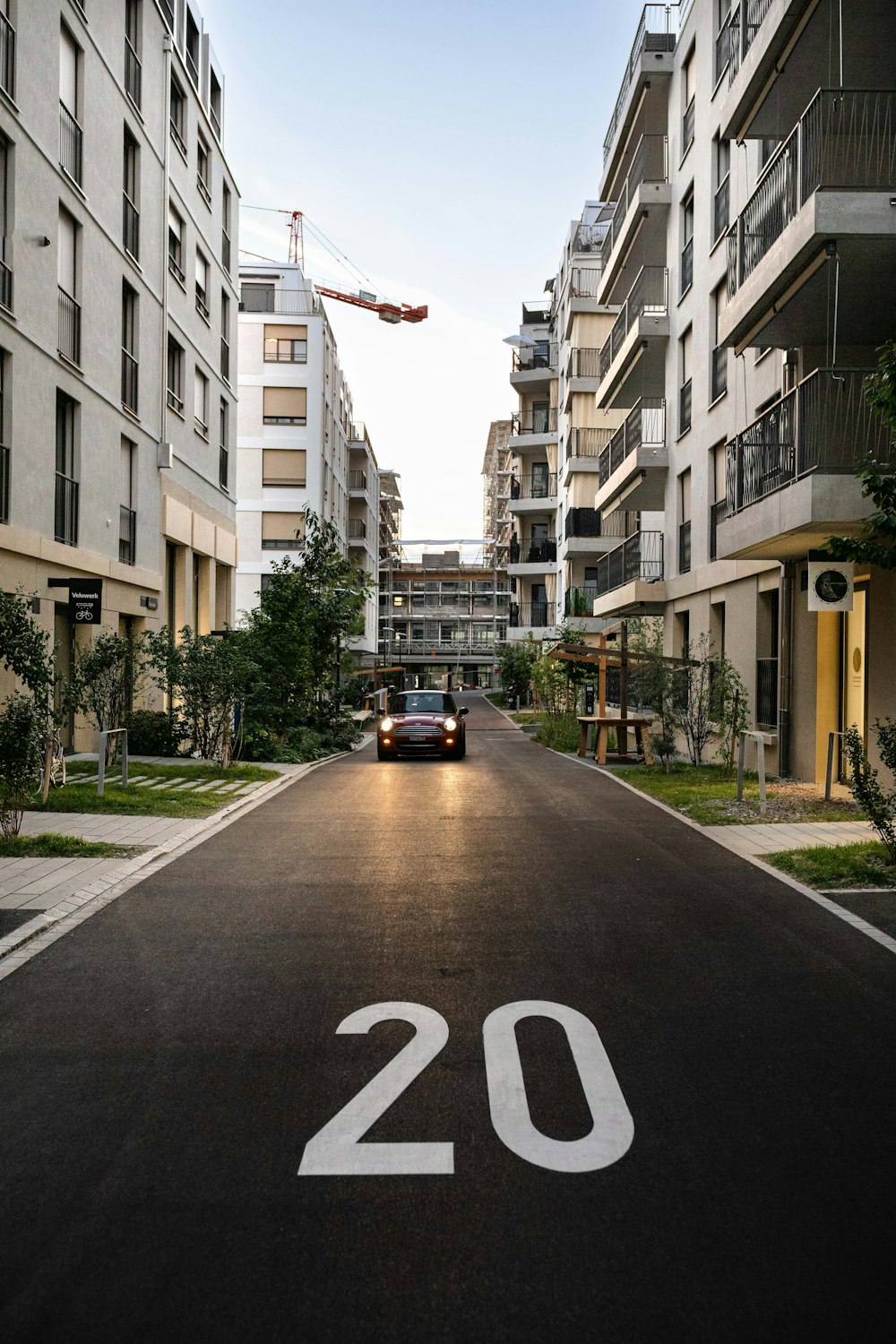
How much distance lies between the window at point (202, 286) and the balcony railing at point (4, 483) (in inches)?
553

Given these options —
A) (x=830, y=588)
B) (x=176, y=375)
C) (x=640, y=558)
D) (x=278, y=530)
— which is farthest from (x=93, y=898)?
(x=278, y=530)

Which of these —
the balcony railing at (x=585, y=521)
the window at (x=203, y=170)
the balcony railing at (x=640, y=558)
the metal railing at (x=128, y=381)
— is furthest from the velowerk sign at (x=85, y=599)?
the balcony railing at (x=585, y=521)

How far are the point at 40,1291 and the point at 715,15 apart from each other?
85.7ft

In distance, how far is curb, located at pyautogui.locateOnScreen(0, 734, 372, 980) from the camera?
6504 mm

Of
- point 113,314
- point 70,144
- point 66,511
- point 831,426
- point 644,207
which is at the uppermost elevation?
point 644,207

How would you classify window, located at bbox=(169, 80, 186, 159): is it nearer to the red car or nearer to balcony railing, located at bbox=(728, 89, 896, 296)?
the red car

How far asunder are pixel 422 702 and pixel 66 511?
29.1 ft

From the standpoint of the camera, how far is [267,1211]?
3.30m

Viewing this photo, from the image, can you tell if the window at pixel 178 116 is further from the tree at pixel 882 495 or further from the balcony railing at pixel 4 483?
the tree at pixel 882 495

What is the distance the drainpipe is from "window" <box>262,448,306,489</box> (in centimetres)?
3488

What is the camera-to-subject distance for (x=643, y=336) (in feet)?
88.2

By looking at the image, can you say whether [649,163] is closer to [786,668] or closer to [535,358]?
[786,668]

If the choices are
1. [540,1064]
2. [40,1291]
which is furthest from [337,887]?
[40,1291]

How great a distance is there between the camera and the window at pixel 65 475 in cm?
1942
